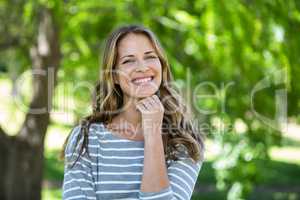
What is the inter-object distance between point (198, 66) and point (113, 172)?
4.03m

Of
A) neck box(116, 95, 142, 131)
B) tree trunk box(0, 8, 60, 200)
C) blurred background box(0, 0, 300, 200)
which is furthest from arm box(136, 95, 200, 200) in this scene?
tree trunk box(0, 8, 60, 200)

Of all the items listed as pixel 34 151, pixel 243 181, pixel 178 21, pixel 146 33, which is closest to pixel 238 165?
pixel 243 181

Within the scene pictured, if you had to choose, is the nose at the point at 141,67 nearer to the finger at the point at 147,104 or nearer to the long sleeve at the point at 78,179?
the finger at the point at 147,104

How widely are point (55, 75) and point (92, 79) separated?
26.9 inches

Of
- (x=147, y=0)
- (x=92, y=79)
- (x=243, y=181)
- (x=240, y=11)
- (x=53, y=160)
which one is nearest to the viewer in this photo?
(x=240, y=11)

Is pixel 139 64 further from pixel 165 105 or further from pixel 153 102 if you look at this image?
pixel 165 105

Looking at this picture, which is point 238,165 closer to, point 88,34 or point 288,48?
point 288,48

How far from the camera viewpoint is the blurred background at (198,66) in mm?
4141

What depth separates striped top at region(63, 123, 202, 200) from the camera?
2.11m

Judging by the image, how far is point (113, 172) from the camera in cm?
214

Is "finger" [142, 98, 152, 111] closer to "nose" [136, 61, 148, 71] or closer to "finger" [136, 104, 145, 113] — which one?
"finger" [136, 104, 145, 113]

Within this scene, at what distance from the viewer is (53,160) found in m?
12.8

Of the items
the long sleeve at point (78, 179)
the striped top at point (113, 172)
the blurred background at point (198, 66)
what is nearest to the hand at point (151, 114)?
the striped top at point (113, 172)

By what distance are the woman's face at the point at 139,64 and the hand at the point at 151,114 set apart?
61 millimetres
